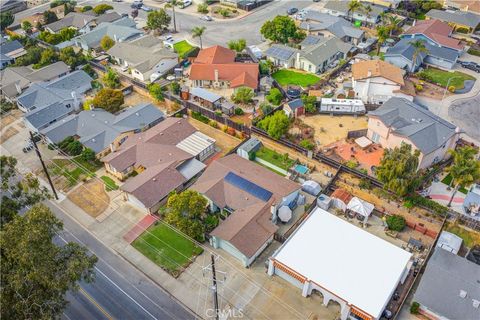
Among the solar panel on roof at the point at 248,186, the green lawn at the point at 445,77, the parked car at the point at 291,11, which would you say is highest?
the parked car at the point at 291,11

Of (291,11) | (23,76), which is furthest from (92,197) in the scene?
(291,11)

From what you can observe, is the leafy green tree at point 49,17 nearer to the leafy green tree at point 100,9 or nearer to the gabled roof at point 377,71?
the leafy green tree at point 100,9

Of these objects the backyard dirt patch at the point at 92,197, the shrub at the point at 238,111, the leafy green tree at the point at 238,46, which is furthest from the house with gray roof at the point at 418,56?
the backyard dirt patch at the point at 92,197

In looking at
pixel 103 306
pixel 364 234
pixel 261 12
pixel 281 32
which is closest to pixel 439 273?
pixel 364 234

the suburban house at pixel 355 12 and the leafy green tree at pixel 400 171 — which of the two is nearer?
the leafy green tree at pixel 400 171

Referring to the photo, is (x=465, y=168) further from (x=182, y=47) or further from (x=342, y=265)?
(x=182, y=47)

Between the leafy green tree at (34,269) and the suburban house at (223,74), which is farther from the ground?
the leafy green tree at (34,269)

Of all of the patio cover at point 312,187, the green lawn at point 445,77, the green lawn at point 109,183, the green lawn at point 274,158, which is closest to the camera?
the patio cover at point 312,187
